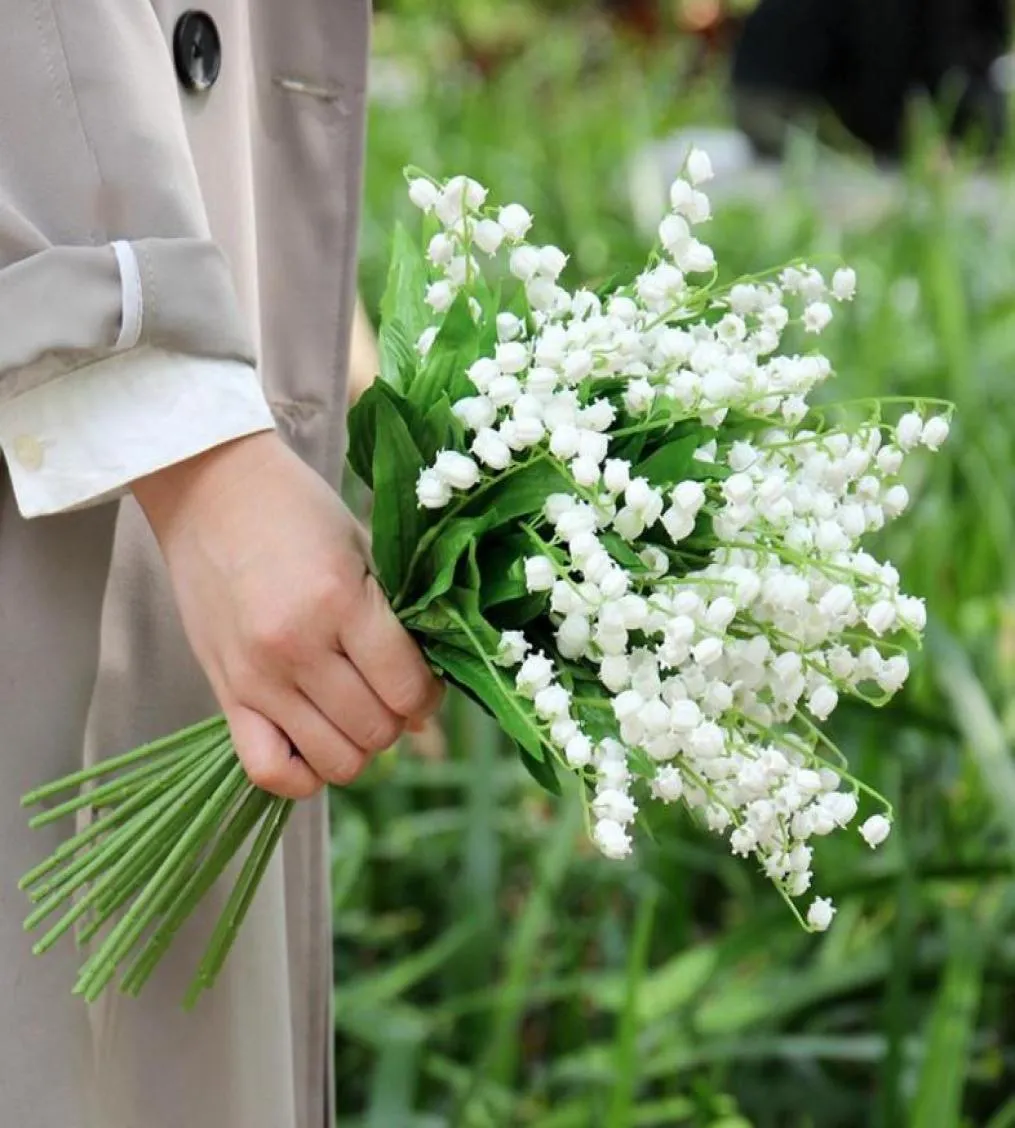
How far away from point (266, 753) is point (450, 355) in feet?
0.64

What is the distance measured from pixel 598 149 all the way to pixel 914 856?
2192 millimetres

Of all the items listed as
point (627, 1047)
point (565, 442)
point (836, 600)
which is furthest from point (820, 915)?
point (627, 1047)

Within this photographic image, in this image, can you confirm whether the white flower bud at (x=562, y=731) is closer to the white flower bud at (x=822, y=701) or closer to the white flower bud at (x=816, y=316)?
the white flower bud at (x=822, y=701)

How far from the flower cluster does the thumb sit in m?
0.11

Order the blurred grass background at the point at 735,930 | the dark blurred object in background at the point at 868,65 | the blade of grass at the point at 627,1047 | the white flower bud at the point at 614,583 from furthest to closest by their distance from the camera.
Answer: the dark blurred object in background at the point at 868,65, the blurred grass background at the point at 735,930, the blade of grass at the point at 627,1047, the white flower bud at the point at 614,583

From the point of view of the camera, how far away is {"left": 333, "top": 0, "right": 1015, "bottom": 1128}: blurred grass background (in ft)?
5.28

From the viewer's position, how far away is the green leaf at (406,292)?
905mm

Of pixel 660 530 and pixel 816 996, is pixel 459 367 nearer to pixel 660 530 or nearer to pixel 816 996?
pixel 660 530

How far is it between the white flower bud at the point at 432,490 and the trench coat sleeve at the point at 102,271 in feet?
0.27

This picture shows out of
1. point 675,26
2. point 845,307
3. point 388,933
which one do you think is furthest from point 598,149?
point 675,26

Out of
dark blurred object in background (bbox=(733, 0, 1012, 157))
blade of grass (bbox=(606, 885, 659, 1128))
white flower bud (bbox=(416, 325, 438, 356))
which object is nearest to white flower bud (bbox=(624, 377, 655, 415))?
white flower bud (bbox=(416, 325, 438, 356))

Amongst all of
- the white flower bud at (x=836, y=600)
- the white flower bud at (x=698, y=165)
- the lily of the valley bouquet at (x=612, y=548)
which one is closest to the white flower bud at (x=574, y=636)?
the lily of the valley bouquet at (x=612, y=548)

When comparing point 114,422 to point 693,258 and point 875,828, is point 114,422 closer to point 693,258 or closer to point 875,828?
point 693,258

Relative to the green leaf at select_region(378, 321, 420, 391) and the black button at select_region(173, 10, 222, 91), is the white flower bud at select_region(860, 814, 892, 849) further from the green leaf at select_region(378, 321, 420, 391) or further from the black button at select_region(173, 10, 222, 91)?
the black button at select_region(173, 10, 222, 91)
